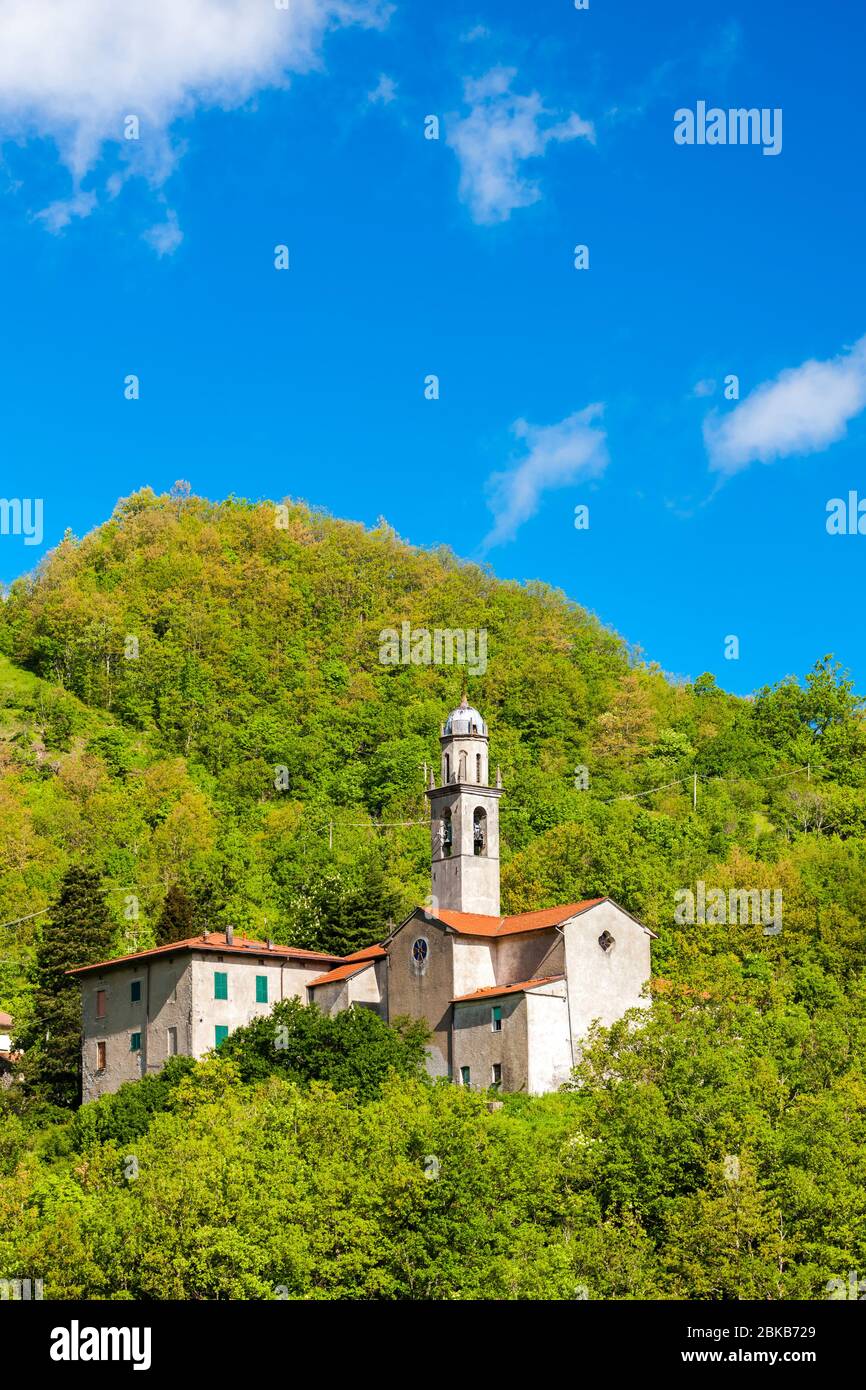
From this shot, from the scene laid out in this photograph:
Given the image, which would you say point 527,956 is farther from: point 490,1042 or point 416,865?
point 416,865

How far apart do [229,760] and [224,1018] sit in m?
60.2

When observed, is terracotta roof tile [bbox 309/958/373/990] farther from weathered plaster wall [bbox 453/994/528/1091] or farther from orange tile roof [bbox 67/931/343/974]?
weathered plaster wall [bbox 453/994/528/1091]

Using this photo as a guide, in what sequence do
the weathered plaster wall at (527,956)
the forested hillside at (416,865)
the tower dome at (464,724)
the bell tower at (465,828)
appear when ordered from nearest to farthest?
the forested hillside at (416,865) < the weathered plaster wall at (527,956) < the bell tower at (465,828) < the tower dome at (464,724)

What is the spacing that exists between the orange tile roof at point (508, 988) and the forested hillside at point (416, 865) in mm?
3940

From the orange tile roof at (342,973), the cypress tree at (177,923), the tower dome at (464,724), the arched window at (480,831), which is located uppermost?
the tower dome at (464,724)

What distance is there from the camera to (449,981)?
61.0 metres

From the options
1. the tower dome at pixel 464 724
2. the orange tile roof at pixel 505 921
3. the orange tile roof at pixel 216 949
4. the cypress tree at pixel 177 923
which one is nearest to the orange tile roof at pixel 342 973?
the orange tile roof at pixel 216 949

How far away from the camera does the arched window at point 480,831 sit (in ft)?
214

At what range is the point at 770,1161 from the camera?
4622 centimetres

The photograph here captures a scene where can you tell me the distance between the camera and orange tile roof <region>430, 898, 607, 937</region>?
60.8 meters

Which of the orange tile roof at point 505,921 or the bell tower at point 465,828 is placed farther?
the bell tower at point 465,828

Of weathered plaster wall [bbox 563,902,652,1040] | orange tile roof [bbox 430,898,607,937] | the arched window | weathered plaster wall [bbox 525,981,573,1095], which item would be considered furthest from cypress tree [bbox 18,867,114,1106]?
weathered plaster wall [bbox 563,902,652,1040]

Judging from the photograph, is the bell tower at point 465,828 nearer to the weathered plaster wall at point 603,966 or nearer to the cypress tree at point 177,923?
the weathered plaster wall at point 603,966

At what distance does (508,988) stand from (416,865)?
121ft
